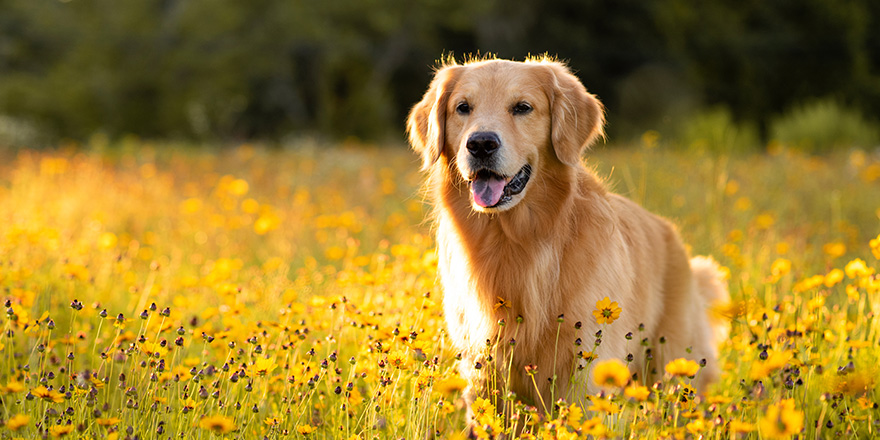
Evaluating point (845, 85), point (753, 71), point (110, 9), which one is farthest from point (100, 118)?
point (845, 85)

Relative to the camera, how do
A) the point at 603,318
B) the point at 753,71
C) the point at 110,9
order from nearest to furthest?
the point at 603,318 < the point at 753,71 < the point at 110,9

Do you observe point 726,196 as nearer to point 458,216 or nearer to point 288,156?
point 458,216

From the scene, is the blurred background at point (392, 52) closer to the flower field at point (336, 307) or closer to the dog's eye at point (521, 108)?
the flower field at point (336, 307)

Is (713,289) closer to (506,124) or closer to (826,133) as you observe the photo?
(506,124)

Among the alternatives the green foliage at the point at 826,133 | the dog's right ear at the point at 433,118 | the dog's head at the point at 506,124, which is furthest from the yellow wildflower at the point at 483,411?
the green foliage at the point at 826,133

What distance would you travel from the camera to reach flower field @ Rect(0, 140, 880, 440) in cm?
180

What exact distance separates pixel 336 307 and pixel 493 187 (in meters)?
0.72

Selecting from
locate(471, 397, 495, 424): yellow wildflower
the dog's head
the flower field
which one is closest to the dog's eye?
the dog's head

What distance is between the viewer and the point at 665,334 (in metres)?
2.97

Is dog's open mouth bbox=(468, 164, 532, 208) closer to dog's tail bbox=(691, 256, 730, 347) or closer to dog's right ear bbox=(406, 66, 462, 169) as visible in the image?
dog's right ear bbox=(406, 66, 462, 169)

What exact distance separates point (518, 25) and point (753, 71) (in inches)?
297

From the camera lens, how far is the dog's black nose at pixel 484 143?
239cm

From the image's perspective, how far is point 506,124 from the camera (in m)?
2.52

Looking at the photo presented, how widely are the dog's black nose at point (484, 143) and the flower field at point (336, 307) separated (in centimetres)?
57
